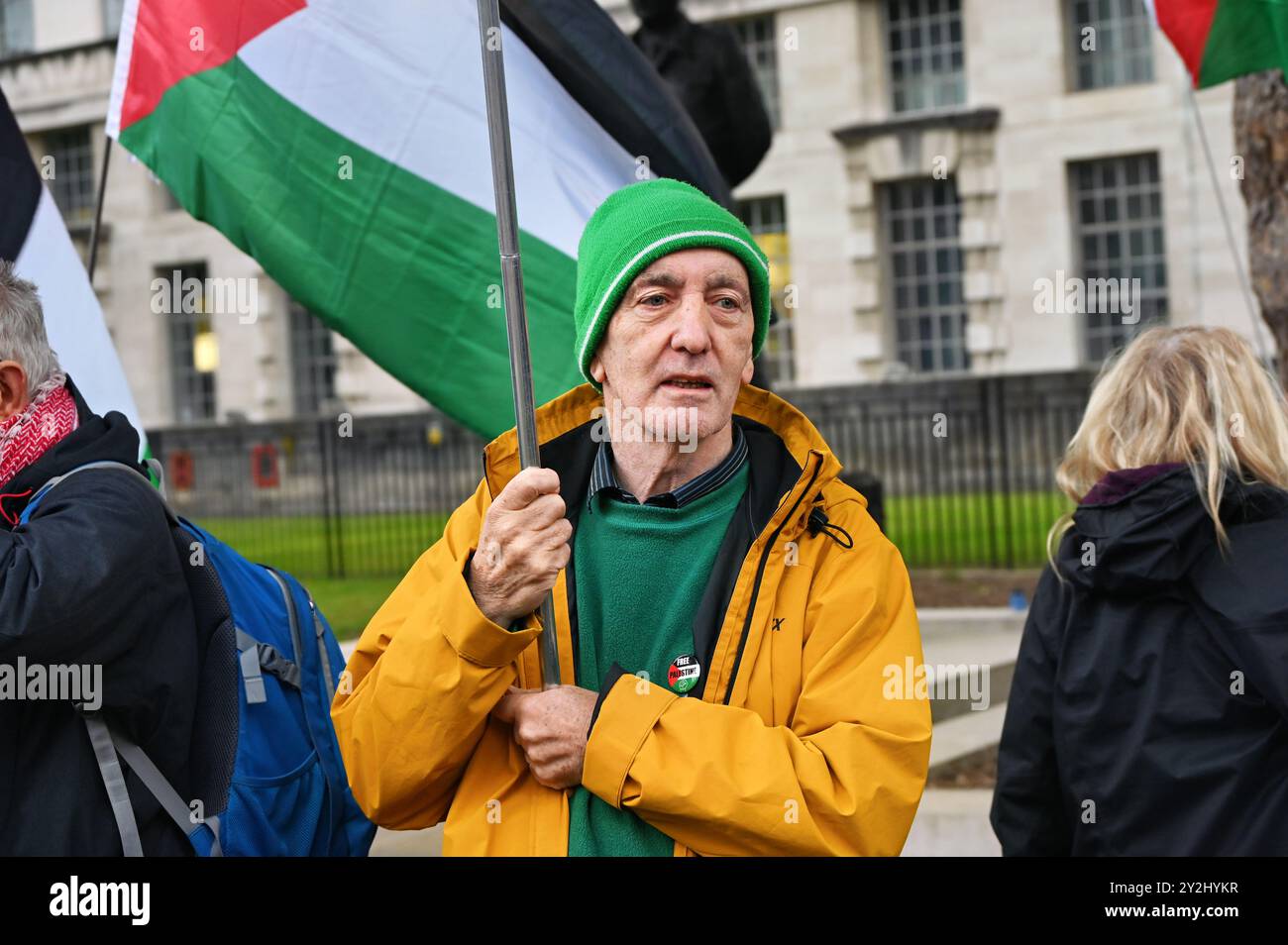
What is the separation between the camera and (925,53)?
945 inches

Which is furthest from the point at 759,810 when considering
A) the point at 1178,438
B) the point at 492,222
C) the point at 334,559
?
the point at 334,559

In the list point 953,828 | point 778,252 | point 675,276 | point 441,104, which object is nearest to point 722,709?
point 675,276

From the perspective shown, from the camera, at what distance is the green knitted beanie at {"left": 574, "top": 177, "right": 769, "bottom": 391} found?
8.21 feet

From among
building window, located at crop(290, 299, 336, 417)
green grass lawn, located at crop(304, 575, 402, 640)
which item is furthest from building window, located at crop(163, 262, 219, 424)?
green grass lawn, located at crop(304, 575, 402, 640)

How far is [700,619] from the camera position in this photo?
8.18ft

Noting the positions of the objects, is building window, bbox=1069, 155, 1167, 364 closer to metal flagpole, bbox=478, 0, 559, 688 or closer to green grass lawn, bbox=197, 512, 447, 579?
green grass lawn, bbox=197, 512, 447, 579

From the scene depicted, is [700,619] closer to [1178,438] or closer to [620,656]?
[620,656]

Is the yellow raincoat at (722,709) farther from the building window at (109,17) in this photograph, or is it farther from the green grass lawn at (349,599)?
the building window at (109,17)

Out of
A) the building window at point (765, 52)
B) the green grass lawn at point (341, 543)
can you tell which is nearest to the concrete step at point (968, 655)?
the green grass lawn at point (341, 543)

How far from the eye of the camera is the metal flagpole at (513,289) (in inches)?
97.5

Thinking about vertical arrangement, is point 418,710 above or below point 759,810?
above

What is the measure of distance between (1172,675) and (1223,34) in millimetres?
2612
